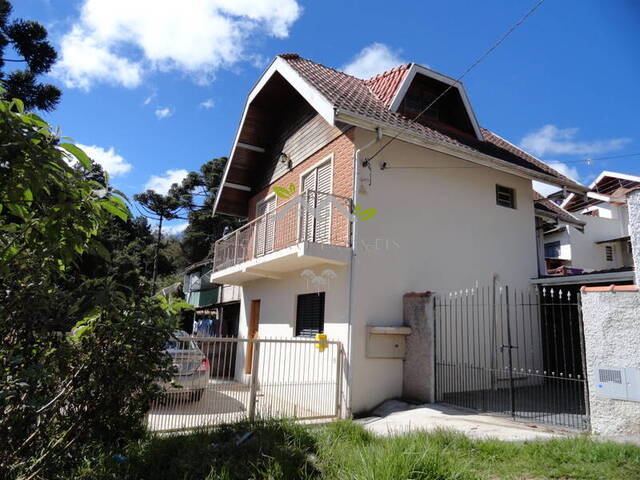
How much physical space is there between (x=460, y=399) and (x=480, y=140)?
735 cm

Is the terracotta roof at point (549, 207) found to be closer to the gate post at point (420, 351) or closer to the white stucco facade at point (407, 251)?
the white stucco facade at point (407, 251)

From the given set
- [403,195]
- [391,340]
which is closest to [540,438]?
[391,340]

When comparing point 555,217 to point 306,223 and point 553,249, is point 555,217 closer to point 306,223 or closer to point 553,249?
point 306,223

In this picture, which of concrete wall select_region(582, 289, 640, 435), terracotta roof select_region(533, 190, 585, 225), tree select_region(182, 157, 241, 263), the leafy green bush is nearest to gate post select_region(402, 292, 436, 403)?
concrete wall select_region(582, 289, 640, 435)

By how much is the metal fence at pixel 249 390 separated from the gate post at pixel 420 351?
152cm

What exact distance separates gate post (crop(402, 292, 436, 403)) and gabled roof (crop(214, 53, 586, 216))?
357 centimetres

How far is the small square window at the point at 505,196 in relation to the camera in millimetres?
12000

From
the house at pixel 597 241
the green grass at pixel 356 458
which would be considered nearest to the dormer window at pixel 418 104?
the green grass at pixel 356 458

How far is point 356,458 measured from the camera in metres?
4.45

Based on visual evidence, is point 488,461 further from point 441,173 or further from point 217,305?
point 217,305

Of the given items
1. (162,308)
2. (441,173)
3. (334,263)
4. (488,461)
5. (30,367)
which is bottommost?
(488,461)

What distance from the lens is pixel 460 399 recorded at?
8570 millimetres

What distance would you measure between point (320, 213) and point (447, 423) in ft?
17.5

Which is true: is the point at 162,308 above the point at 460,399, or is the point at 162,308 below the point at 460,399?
above
